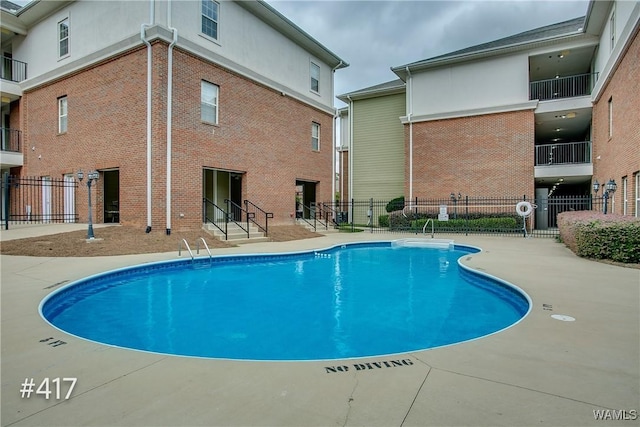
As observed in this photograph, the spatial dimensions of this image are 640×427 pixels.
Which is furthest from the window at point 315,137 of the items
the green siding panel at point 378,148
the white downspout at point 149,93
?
the white downspout at point 149,93

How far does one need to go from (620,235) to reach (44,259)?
483 inches

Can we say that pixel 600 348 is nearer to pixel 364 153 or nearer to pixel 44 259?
pixel 44 259

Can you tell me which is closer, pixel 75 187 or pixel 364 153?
pixel 75 187

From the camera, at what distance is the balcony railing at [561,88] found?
17.7 m

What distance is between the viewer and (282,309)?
5543 millimetres

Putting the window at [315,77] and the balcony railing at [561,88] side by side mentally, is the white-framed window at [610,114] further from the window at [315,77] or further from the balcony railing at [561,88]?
the window at [315,77]

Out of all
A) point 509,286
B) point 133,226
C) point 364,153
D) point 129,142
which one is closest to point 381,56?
point 364,153

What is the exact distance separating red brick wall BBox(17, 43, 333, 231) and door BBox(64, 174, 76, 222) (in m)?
0.29

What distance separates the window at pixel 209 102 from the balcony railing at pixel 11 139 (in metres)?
9.14

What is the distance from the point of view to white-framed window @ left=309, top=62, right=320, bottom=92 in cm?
1808

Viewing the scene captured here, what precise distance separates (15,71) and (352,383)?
20.3 m

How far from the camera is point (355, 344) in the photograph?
4.05 meters

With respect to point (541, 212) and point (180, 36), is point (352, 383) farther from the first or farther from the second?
point (541, 212)

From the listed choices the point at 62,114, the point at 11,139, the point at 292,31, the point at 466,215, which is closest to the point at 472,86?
the point at 466,215
